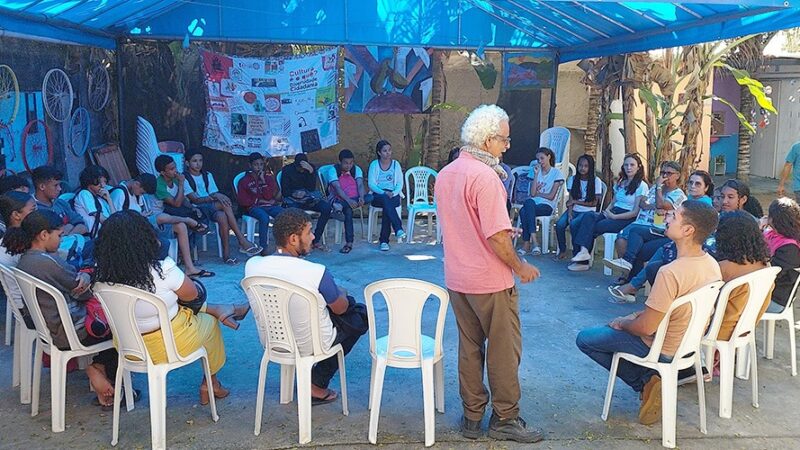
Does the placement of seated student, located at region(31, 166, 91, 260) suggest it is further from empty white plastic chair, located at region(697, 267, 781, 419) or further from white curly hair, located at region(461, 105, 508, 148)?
empty white plastic chair, located at region(697, 267, 781, 419)

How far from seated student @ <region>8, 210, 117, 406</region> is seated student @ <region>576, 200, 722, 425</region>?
2.57 meters

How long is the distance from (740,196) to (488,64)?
4.87m

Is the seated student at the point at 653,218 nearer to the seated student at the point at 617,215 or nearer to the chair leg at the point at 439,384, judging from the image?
the seated student at the point at 617,215

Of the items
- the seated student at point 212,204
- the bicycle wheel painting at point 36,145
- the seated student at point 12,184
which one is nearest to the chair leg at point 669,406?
the seated student at point 12,184

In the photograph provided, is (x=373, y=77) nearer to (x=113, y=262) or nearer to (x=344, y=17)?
(x=344, y=17)

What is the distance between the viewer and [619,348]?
11.6ft

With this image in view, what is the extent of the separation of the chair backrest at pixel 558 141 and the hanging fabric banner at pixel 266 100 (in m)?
2.82

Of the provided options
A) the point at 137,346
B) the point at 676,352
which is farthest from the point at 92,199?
the point at 676,352

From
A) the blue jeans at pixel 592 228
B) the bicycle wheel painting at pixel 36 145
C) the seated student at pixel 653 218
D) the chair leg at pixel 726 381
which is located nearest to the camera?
the chair leg at pixel 726 381

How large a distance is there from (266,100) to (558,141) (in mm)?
3691

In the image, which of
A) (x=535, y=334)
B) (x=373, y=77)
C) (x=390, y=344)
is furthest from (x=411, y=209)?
(x=390, y=344)

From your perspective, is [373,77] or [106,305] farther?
[373,77]

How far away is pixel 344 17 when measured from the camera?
28.7ft

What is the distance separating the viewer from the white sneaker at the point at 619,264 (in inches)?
239
